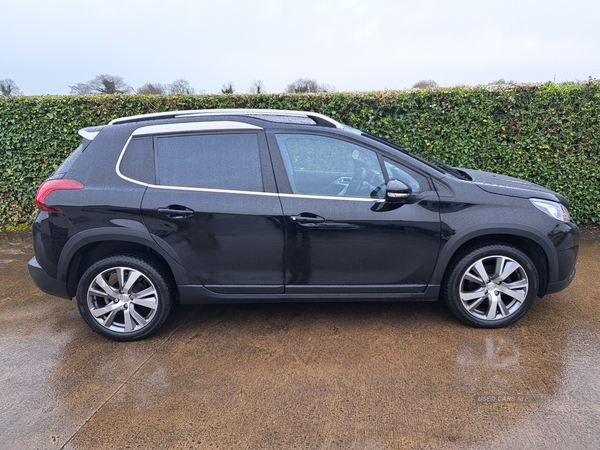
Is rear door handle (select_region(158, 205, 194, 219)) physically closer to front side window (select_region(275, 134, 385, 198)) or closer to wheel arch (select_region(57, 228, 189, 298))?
wheel arch (select_region(57, 228, 189, 298))

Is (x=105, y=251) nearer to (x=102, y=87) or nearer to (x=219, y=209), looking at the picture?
(x=219, y=209)

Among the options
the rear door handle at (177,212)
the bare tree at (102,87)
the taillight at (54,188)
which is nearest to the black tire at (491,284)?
the rear door handle at (177,212)

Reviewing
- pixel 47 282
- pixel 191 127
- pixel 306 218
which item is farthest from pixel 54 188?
pixel 306 218

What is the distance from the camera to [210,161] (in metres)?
3.37

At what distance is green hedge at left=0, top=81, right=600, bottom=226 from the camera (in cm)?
589

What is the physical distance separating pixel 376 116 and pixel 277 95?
1457mm

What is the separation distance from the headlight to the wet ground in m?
0.88

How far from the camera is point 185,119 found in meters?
3.52

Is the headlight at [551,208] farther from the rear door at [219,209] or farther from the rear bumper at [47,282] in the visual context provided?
the rear bumper at [47,282]

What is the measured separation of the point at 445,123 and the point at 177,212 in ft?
14.2

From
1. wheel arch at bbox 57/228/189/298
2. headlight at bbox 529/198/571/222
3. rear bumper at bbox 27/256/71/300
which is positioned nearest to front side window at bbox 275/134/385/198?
wheel arch at bbox 57/228/189/298

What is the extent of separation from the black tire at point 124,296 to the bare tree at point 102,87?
4.44 meters

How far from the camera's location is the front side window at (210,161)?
10.9 feet

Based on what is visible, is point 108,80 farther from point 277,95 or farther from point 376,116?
point 376,116
